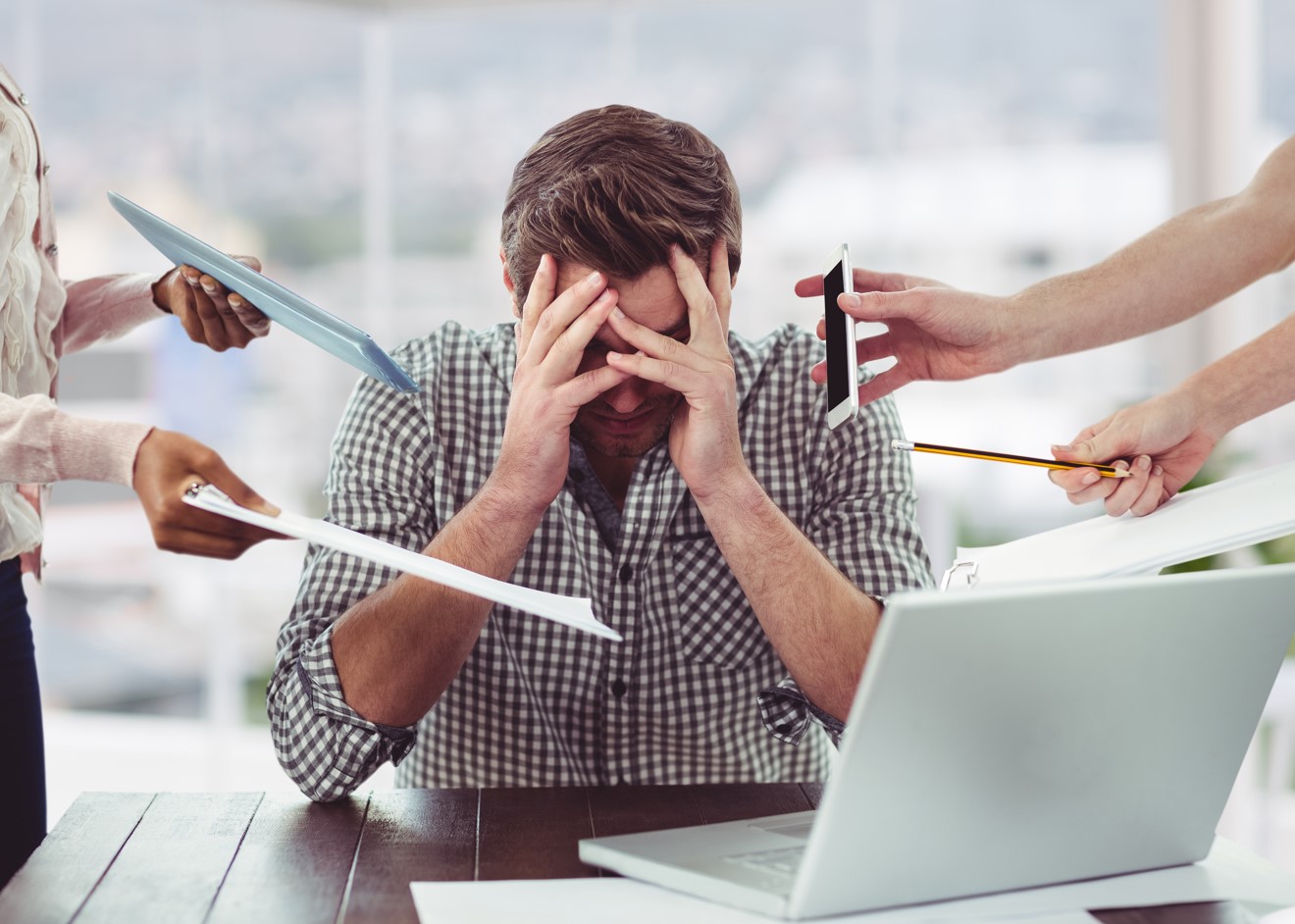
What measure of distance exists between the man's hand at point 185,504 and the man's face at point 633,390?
1.93ft

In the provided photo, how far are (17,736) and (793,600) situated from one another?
88 cm

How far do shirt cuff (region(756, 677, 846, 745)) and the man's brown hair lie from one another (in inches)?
19.0

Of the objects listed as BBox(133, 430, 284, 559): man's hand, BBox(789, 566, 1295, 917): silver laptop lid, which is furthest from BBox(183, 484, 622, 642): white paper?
BBox(789, 566, 1295, 917): silver laptop lid

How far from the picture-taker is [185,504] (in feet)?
2.59

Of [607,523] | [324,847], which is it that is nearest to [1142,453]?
[607,523]

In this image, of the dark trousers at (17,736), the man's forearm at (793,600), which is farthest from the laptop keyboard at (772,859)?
the dark trousers at (17,736)

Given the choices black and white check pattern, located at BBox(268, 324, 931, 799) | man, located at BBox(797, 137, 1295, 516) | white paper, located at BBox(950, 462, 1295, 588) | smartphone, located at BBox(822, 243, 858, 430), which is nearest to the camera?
white paper, located at BBox(950, 462, 1295, 588)

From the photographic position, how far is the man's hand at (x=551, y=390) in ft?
4.14

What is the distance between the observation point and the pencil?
3.24 feet

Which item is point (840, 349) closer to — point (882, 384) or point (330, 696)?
point (882, 384)

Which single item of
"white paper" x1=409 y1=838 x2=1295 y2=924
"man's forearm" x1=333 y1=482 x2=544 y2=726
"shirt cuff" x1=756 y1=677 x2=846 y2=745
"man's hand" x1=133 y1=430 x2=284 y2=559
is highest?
"man's hand" x1=133 y1=430 x2=284 y2=559

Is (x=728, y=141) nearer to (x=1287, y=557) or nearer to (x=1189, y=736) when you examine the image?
(x=1287, y=557)

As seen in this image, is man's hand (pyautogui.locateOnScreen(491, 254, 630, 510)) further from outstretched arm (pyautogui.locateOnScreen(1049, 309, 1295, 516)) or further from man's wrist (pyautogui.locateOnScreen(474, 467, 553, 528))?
outstretched arm (pyautogui.locateOnScreen(1049, 309, 1295, 516))

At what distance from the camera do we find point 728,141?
376 cm
